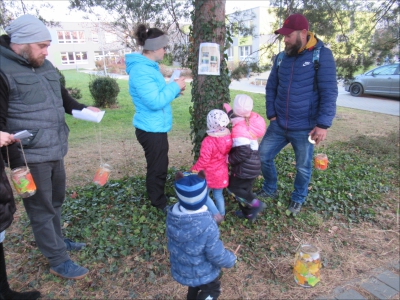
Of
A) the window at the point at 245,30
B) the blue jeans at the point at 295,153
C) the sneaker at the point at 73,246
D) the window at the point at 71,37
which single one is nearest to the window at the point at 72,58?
the window at the point at 71,37

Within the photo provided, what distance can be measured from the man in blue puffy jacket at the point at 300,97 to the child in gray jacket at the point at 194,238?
5.65 ft

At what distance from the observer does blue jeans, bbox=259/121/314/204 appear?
331cm

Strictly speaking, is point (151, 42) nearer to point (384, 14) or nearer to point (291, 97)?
point (291, 97)

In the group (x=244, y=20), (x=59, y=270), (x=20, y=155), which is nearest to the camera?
(x=20, y=155)

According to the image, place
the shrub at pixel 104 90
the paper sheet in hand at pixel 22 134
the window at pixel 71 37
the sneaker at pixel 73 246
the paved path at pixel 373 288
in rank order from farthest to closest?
the window at pixel 71 37 < the shrub at pixel 104 90 < the sneaker at pixel 73 246 < the paved path at pixel 373 288 < the paper sheet in hand at pixel 22 134

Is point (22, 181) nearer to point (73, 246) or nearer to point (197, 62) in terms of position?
point (73, 246)

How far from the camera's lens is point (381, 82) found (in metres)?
12.5

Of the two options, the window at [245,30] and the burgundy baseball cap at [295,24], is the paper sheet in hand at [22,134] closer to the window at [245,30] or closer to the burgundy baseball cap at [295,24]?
the burgundy baseball cap at [295,24]

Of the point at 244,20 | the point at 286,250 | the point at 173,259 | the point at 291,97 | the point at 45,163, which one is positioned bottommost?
the point at 286,250

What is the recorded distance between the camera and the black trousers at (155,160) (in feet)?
10.1

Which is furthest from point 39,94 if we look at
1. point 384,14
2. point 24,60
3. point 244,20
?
point 384,14

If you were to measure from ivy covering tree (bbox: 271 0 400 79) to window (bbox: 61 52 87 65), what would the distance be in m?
46.6

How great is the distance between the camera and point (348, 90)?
46.5 ft

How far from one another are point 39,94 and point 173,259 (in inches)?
57.1
